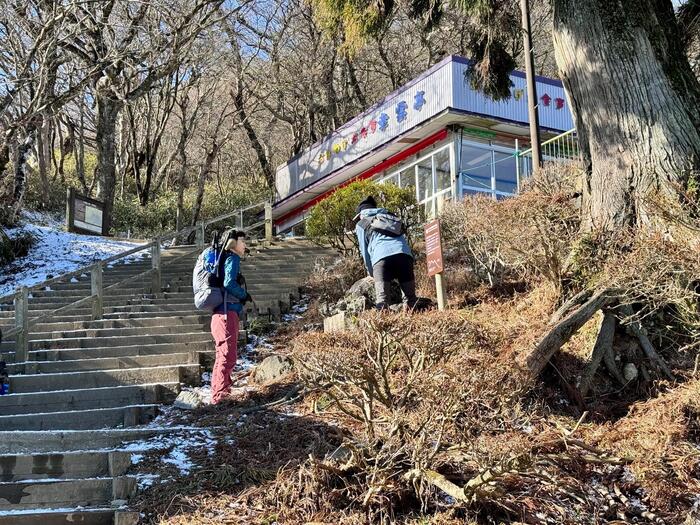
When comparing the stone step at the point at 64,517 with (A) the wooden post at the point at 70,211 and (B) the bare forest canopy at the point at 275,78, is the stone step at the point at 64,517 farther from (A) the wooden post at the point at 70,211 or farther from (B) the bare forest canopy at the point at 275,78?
(A) the wooden post at the point at 70,211

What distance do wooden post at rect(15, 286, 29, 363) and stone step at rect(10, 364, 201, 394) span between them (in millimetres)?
1090

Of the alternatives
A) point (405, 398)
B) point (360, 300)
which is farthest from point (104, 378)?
point (405, 398)

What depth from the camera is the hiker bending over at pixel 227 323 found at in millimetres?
7242

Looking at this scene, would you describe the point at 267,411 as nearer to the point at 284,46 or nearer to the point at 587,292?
the point at 587,292

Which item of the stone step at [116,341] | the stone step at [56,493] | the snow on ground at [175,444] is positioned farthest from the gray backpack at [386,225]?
the stone step at [56,493]

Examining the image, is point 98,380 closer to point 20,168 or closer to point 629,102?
point 629,102

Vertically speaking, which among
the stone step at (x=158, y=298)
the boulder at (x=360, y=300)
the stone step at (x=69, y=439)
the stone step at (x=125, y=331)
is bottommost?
the stone step at (x=69, y=439)

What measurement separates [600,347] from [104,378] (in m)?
5.50

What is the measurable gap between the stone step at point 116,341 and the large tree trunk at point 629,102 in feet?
17.8

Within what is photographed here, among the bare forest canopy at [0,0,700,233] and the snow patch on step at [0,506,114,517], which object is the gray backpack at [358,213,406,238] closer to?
the bare forest canopy at [0,0,700,233]

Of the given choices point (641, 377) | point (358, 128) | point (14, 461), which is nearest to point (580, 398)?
point (641, 377)

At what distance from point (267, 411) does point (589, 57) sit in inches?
207

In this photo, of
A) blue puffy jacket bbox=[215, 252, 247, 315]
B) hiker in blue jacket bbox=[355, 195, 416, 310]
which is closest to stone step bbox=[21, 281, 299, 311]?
hiker in blue jacket bbox=[355, 195, 416, 310]

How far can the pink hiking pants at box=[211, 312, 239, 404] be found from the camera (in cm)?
723
